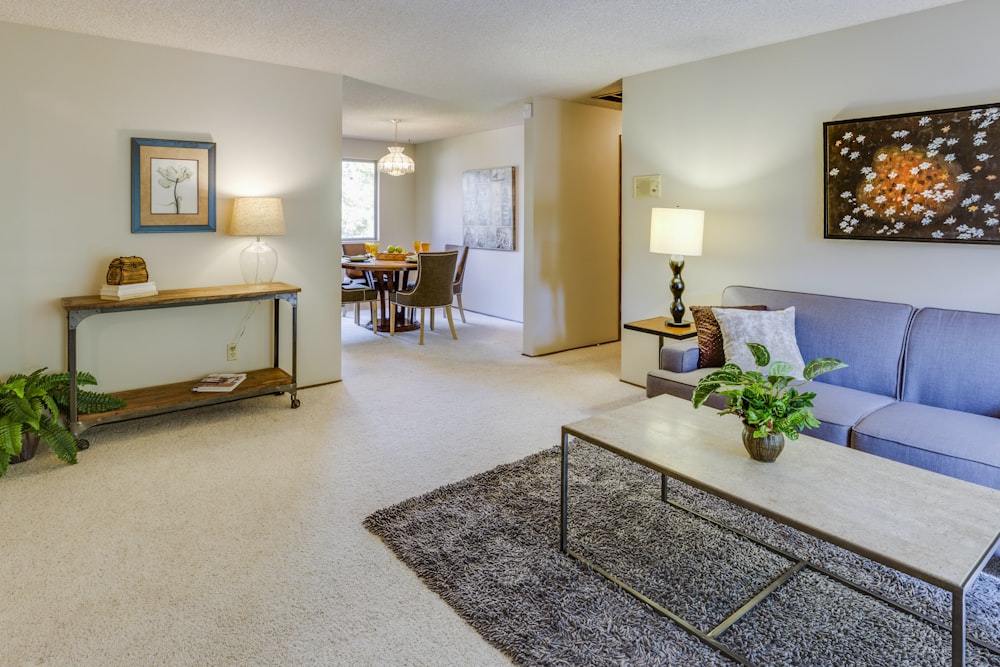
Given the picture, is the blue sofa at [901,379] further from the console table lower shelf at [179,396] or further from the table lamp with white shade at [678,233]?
the console table lower shelf at [179,396]

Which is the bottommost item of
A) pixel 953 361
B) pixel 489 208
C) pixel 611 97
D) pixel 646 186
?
pixel 953 361

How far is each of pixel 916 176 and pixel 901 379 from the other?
40.5 inches

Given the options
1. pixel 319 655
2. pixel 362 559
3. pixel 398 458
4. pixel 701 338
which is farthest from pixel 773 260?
pixel 319 655

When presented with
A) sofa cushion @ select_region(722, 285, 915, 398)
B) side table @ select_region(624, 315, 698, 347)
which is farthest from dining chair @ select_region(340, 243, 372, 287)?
sofa cushion @ select_region(722, 285, 915, 398)

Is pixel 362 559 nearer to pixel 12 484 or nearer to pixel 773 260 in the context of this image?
pixel 12 484

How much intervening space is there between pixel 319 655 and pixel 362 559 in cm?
50

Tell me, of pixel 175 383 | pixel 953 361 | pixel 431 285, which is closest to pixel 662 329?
pixel 953 361

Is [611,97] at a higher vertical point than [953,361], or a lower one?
higher

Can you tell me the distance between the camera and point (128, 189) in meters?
3.63

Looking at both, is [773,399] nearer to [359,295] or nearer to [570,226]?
[570,226]

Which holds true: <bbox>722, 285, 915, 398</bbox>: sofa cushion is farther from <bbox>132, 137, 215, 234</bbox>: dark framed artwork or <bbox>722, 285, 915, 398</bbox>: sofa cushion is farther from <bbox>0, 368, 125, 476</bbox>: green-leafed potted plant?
<bbox>0, 368, 125, 476</bbox>: green-leafed potted plant

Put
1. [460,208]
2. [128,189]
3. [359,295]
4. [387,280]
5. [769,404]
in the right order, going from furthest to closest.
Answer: [460,208] < [387,280] < [359,295] < [128,189] < [769,404]

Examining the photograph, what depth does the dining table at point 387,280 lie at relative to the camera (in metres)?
6.32

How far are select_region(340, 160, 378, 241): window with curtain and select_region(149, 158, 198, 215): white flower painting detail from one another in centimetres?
433
